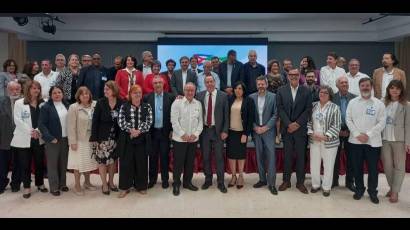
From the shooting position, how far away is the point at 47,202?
4582 millimetres

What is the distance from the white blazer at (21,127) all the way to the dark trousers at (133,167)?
123cm

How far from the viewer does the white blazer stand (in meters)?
4.72

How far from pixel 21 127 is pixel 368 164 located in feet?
14.4

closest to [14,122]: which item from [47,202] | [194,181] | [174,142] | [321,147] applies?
[47,202]

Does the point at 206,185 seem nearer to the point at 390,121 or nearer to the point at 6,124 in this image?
the point at 390,121

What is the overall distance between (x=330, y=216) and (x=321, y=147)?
1052 millimetres

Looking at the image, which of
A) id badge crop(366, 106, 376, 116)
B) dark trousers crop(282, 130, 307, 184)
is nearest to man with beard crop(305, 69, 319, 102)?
dark trousers crop(282, 130, 307, 184)

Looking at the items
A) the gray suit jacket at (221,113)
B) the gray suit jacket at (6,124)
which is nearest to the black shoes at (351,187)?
the gray suit jacket at (221,113)

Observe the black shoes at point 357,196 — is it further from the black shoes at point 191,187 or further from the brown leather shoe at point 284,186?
the black shoes at point 191,187

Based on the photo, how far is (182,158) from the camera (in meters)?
4.97

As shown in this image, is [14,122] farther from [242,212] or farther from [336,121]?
[336,121]

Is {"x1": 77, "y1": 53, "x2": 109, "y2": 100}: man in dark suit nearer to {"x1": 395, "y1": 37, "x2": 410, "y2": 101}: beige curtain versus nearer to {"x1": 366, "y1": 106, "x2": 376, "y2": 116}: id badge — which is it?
{"x1": 366, "y1": 106, "x2": 376, "y2": 116}: id badge

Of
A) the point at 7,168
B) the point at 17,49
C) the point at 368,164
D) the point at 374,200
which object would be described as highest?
the point at 17,49

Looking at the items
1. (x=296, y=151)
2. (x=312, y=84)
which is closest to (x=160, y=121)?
(x=296, y=151)
